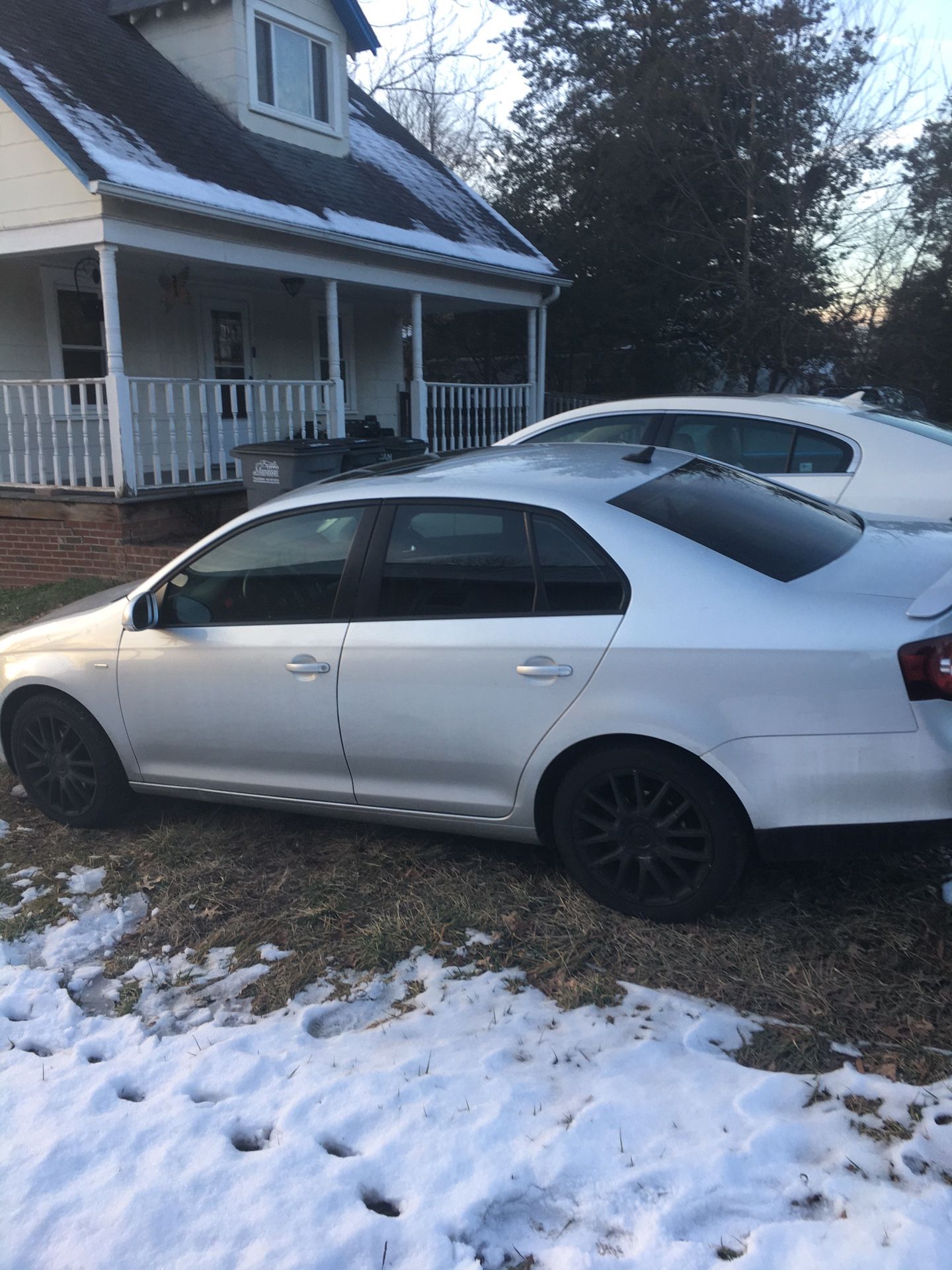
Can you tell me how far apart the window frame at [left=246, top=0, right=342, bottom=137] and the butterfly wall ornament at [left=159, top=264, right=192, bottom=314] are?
2.74 metres

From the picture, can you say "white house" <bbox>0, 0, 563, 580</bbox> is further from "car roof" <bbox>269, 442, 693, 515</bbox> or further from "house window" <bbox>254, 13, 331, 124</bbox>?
"car roof" <bbox>269, 442, 693, 515</bbox>

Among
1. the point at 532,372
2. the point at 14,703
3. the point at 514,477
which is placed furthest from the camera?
the point at 532,372

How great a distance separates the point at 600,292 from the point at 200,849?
18.0m

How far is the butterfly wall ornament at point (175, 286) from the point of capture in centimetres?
1200

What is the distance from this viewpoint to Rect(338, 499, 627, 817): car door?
3523 millimetres

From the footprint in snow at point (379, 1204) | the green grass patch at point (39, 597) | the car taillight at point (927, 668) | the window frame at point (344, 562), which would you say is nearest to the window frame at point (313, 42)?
the green grass patch at point (39, 597)

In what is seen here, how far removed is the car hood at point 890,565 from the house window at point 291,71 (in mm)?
12255

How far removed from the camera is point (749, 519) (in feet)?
12.3

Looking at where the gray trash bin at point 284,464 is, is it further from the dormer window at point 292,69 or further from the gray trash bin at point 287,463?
the dormer window at point 292,69

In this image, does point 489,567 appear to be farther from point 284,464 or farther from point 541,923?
point 284,464

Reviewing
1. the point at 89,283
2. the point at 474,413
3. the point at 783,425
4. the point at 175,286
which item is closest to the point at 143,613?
the point at 783,425

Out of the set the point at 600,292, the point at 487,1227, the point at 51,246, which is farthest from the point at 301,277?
the point at 487,1227

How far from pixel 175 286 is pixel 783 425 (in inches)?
326

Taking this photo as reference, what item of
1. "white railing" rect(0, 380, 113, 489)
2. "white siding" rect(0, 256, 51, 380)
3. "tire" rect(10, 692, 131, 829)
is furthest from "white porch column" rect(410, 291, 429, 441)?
"tire" rect(10, 692, 131, 829)
